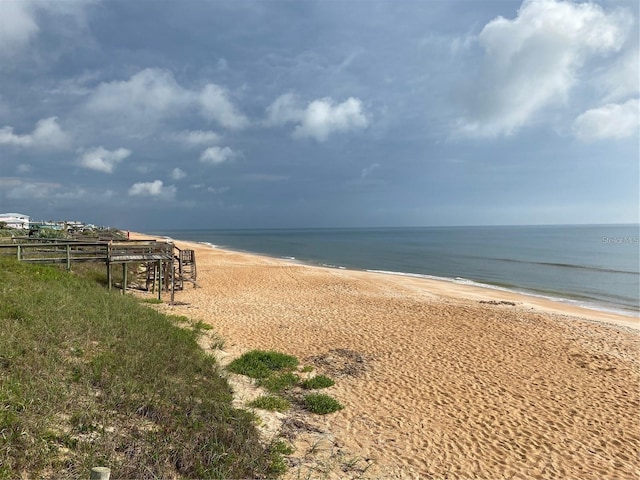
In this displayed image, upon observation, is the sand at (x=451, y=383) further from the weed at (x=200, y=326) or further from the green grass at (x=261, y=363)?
the green grass at (x=261, y=363)

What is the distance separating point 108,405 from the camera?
5277mm

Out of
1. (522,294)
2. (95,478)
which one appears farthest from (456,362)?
(522,294)

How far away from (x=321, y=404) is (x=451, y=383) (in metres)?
3.55

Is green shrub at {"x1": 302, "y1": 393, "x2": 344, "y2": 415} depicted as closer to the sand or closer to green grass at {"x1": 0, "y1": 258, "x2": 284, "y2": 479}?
the sand

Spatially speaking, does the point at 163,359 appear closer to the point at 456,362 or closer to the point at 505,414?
the point at 505,414

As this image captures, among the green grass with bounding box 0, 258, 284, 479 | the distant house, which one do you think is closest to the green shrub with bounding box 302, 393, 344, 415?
the green grass with bounding box 0, 258, 284, 479

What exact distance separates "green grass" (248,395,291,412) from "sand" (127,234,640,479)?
0.32m

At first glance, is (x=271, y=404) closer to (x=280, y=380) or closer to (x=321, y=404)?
(x=321, y=404)

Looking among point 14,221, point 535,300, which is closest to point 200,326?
point 535,300

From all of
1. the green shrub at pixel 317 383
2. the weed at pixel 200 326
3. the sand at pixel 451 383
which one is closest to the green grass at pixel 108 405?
the sand at pixel 451 383

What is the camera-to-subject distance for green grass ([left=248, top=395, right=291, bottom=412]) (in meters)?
7.06

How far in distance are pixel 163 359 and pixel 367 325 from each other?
8757 millimetres

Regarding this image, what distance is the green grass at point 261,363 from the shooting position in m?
8.80

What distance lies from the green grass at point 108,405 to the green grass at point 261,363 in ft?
2.91
